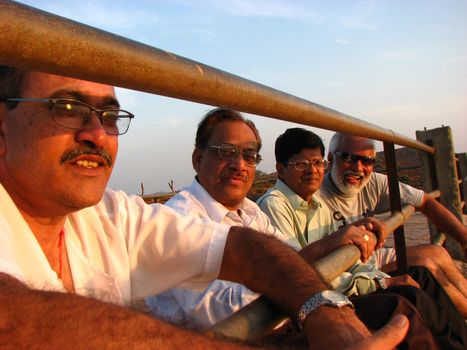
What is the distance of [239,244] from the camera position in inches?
59.9

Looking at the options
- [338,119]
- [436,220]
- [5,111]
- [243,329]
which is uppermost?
[5,111]

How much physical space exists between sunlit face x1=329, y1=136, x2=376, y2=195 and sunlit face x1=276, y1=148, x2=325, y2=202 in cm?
34

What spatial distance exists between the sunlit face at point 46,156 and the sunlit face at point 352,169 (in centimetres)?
248

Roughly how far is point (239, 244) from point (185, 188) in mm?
1068

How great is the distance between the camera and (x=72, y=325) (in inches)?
24.3

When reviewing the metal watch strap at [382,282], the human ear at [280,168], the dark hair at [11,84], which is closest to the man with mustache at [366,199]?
the human ear at [280,168]

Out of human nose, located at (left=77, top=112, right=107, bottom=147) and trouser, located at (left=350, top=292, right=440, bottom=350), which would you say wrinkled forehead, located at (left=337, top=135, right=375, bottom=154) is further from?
human nose, located at (left=77, top=112, right=107, bottom=147)

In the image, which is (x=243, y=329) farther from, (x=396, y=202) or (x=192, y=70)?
(x=396, y=202)

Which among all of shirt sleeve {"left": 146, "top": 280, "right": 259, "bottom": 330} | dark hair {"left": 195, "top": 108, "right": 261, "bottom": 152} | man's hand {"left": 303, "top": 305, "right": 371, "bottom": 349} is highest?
dark hair {"left": 195, "top": 108, "right": 261, "bottom": 152}

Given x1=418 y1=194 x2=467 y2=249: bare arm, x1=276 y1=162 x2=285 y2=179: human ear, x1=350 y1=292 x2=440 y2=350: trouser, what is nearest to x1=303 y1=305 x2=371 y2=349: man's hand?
x1=350 y1=292 x2=440 y2=350: trouser

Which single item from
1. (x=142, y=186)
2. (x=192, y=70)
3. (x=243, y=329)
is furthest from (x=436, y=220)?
(x=142, y=186)

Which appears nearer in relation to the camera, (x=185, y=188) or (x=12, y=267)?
(x=12, y=267)

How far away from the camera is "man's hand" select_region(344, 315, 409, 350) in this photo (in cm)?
92

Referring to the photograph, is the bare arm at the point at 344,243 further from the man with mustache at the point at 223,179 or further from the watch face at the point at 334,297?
the watch face at the point at 334,297
